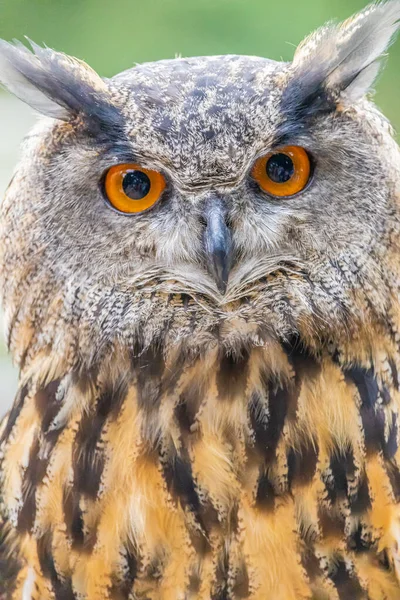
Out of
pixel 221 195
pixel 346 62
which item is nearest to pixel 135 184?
pixel 221 195

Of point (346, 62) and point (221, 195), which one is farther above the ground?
point (346, 62)

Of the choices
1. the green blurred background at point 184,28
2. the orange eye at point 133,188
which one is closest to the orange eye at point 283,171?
the orange eye at point 133,188

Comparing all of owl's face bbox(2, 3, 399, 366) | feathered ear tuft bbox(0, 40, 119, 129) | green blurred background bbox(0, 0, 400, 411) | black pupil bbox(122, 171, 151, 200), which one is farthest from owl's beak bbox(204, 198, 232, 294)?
green blurred background bbox(0, 0, 400, 411)

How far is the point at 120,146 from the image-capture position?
1403mm

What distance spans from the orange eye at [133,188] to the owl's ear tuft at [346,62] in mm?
253

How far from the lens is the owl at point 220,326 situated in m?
1.38

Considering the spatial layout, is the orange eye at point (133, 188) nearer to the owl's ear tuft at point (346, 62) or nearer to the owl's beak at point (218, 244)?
the owl's beak at point (218, 244)

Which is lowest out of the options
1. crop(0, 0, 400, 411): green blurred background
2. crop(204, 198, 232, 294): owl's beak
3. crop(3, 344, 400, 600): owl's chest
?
crop(3, 344, 400, 600): owl's chest

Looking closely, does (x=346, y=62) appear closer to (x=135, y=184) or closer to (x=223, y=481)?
(x=135, y=184)

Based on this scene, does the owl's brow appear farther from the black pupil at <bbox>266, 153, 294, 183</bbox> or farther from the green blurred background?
the green blurred background

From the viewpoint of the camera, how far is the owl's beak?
1344 mm

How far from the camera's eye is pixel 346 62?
1435 millimetres

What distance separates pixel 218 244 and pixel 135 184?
0.17 metres

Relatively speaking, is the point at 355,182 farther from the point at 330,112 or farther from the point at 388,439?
the point at 388,439
